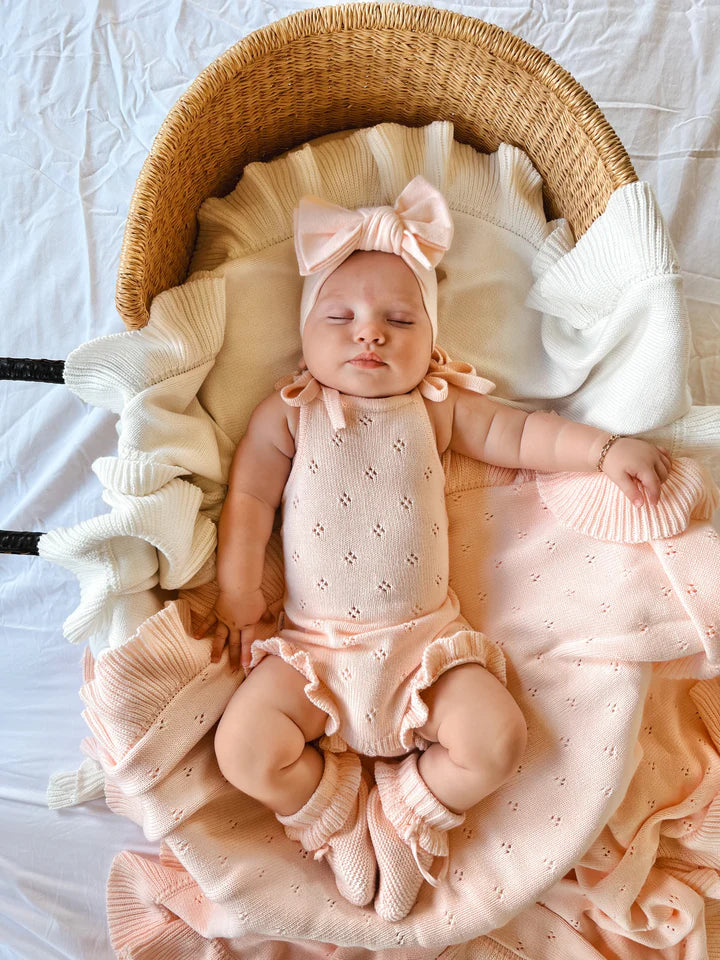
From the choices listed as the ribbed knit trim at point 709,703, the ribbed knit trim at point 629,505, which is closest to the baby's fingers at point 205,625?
the ribbed knit trim at point 629,505

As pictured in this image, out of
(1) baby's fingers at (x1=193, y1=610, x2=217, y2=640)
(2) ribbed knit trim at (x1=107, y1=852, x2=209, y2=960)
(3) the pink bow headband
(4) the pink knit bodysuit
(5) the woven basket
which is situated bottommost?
(2) ribbed knit trim at (x1=107, y1=852, x2=209, y2=960)

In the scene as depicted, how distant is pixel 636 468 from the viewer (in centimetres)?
119

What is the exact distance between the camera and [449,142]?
1362 millimetres

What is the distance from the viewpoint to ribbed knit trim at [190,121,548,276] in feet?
4.44

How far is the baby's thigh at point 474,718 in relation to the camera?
112 cm

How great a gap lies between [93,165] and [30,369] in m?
0.68

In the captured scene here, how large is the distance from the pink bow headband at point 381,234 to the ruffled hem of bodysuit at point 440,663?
19.0 inches

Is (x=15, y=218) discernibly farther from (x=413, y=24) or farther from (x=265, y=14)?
(x=413, y=24)

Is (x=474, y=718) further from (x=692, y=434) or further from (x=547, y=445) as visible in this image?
(x=692, y=434)

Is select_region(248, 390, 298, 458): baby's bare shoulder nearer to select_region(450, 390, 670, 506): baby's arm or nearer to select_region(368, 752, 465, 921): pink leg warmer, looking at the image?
select_region(450, 390, 670, 506): baby's arm

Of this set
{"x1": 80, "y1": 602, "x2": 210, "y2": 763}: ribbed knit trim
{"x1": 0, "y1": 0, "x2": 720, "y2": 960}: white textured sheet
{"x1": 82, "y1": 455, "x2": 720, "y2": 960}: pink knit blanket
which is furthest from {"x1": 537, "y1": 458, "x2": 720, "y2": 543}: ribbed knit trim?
{"x1": 80, "y1": 602, "x2": 210, "y2": 763}: ribbed knit trim

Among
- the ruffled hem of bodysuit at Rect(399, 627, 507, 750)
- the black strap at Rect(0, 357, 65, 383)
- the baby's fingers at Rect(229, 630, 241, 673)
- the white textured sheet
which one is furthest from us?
the white textured sheet

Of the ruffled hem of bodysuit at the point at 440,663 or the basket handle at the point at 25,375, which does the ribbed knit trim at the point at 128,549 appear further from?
the ruffled hem of bodysuit at the point at 440,663

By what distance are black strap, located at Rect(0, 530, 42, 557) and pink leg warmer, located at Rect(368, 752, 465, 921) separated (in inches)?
24.6
